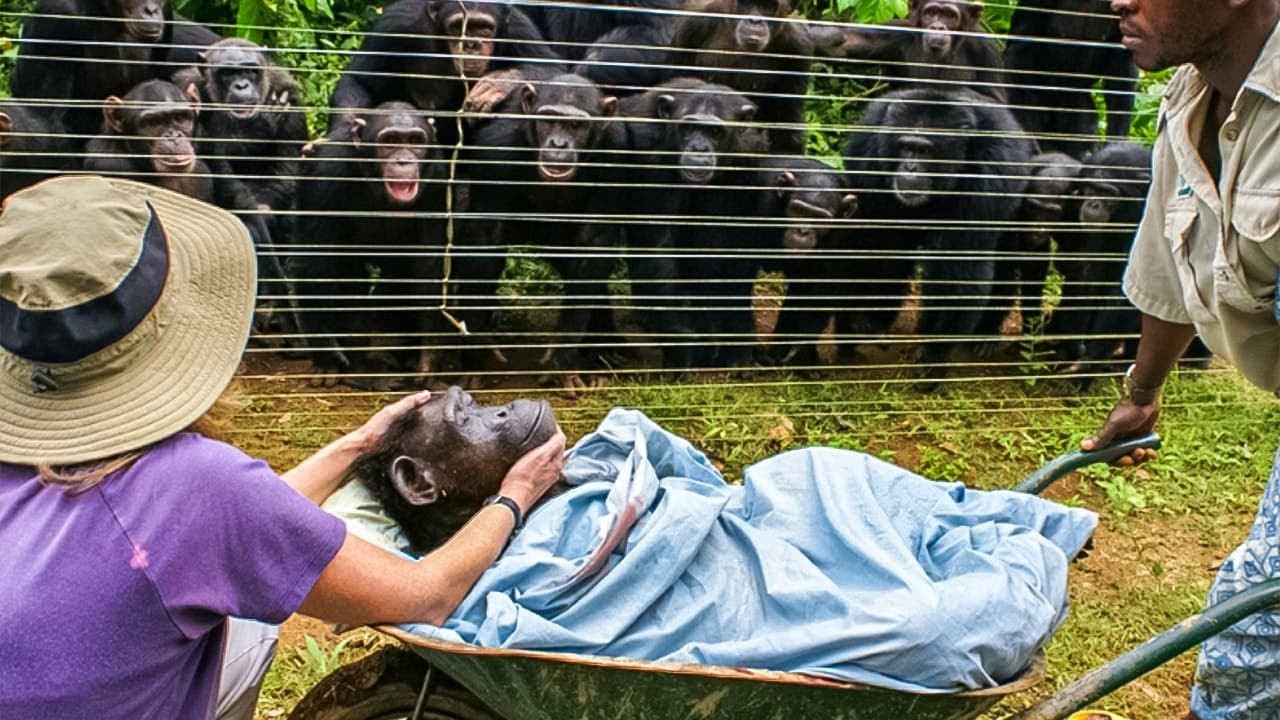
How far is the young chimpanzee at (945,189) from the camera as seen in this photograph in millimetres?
5695

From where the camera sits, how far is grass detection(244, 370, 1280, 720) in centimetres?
427

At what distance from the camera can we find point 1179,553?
448cm

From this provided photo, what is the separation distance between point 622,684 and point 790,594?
37 centimetres

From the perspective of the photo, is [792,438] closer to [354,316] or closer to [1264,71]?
[354,316]

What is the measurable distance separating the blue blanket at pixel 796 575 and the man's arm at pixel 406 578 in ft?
0.13

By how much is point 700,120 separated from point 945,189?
1340 mm

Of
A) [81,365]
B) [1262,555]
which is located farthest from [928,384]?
[81,365]

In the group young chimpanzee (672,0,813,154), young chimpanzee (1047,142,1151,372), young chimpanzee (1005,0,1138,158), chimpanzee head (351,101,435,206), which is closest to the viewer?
chimpanzee head (351,101,435,206)

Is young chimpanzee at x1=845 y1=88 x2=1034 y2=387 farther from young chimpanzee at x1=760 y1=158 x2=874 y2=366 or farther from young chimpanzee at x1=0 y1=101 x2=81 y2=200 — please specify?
young chimpanzee at x1=0 y1=101 x2=81 y2=200

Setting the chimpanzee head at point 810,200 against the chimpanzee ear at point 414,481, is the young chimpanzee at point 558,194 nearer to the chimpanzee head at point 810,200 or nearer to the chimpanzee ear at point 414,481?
the chimpanzee head at point 810,200

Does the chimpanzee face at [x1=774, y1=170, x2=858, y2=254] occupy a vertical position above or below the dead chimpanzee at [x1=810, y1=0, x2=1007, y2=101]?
below

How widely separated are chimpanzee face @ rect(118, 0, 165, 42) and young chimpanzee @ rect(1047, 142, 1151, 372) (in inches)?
183

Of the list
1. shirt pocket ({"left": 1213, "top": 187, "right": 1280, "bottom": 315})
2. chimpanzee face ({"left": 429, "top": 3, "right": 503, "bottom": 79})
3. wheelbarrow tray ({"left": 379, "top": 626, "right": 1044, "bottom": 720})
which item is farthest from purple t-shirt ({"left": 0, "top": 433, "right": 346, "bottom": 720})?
chimpanzee face ({"left": 429, "top": 3, "right": 503, "bottom": 79})

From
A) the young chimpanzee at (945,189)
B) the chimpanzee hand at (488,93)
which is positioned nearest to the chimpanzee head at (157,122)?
the chimpanzee hand at (488,93)
